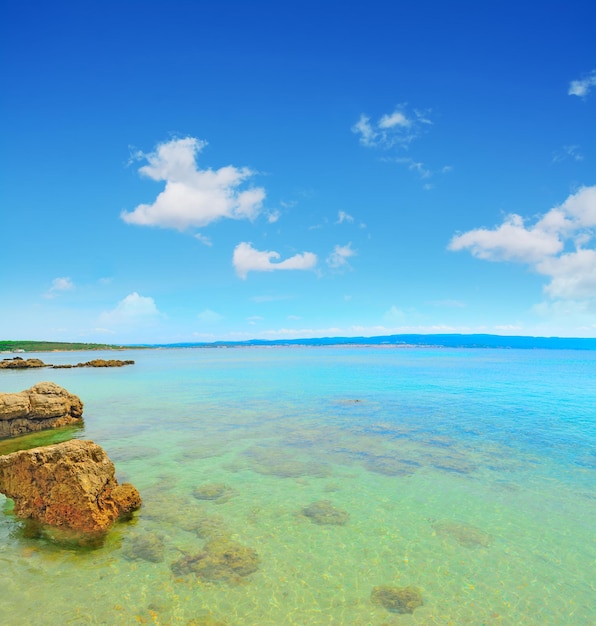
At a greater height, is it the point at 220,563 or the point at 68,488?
the point at 68,488

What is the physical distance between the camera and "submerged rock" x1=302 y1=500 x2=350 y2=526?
1118 centimetres

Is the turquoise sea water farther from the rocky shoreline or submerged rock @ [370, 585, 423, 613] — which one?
the rocky shoreline

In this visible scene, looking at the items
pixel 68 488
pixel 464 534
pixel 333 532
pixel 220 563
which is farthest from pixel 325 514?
pixel 68 488

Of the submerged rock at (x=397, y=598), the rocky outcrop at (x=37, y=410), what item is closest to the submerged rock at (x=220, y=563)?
the submerged rock at (x=397, y=598)

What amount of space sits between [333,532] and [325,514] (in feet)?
3.47

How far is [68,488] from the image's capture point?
10.6 metres

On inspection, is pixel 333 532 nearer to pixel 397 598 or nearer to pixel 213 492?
pixel 397 598

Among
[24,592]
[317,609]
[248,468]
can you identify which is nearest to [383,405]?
[248,468]

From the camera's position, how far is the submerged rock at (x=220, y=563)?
8500 mm

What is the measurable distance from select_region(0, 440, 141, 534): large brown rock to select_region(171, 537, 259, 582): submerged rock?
3039mm

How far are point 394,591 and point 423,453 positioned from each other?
10310 mm

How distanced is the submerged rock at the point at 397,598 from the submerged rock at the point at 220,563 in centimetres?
276

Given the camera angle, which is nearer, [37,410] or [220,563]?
[220,563]

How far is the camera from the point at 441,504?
1220cm
